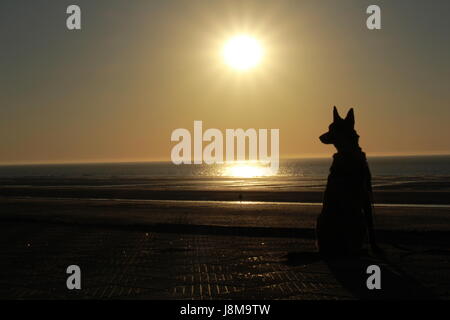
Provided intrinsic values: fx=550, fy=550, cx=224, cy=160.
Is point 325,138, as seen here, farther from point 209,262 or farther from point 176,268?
point 176,268

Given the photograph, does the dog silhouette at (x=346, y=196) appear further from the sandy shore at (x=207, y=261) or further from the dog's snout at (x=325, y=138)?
the sandy shore at (x=207, y=261)

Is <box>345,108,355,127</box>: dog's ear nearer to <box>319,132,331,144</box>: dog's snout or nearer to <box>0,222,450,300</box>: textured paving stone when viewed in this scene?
<box>319,132,331,144</box>: dog's snout

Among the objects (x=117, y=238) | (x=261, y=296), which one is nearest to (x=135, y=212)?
(x=117, y=238)

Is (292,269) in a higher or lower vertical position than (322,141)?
lower

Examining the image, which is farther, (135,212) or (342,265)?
(135,212)

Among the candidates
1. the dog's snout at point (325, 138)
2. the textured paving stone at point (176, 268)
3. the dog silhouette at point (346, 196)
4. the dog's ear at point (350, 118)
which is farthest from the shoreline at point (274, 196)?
the dog's ear at point (350, 118)

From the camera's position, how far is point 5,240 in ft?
51.8

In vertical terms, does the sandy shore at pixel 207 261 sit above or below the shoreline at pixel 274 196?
above

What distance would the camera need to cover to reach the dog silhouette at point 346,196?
436 inches

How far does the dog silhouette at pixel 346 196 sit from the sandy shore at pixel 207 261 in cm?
55
